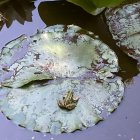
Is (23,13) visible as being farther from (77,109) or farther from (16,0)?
(77,109)

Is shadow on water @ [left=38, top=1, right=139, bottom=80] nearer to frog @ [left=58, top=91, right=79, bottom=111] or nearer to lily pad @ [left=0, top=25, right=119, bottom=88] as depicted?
lily pad @ [left=0, top=25, right=119, bottom=88]

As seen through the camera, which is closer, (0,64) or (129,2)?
(0,64)

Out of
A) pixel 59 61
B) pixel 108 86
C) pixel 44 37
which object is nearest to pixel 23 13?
pixel 44 37

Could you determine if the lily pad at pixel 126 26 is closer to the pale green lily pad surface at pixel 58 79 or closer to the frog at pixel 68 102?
the pale green lily pad surface at pixel 58 79

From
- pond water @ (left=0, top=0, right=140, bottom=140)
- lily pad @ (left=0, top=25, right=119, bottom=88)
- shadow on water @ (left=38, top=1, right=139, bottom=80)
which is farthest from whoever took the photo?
shadow on water @ (left=38, top=1, right=139, bottom=80)

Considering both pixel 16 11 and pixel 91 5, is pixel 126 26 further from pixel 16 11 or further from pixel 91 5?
pixel 16 11

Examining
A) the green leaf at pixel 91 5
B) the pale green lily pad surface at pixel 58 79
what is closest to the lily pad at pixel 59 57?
Result: the pale green lily pad surface at pixel 58 79

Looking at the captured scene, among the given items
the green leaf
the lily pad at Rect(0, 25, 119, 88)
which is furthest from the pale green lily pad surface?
the green leaf

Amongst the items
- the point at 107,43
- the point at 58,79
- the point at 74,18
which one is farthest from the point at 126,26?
the point at 58,79

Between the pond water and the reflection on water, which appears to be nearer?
the pond water
